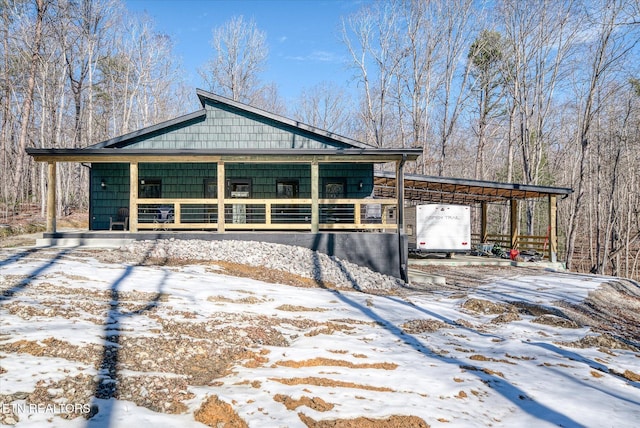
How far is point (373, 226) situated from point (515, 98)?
17804 millimetres

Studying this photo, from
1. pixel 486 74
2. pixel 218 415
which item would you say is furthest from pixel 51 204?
pixel 486 74

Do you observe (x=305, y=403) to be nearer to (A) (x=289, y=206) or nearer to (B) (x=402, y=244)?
(B) (x=402, y=244)

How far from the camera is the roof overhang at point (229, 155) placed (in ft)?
35.3

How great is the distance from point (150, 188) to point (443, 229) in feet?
38.8

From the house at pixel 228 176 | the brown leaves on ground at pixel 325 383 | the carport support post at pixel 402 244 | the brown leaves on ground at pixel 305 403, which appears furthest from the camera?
the house at pixel 228 176

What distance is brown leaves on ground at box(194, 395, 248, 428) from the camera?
2660 mm

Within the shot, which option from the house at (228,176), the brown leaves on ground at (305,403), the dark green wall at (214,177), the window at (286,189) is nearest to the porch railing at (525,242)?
the house at (228,176)

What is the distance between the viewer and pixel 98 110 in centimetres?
3128

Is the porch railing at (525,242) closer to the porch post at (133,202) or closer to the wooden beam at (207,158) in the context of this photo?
the wooden beam at (207,158)

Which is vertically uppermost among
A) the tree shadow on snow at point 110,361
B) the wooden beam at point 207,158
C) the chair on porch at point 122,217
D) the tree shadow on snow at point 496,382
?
the wooden beam at point 207,158

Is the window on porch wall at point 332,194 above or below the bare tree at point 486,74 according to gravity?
below

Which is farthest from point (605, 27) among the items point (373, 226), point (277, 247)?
point (277, 247)

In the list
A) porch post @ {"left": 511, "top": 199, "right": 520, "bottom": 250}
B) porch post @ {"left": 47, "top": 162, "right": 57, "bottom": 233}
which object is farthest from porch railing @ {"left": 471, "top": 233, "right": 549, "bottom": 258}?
porch post @ {"left": 47, "top": 162, "right": 57, "bottom": 233}

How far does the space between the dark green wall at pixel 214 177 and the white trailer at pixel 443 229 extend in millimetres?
2912
